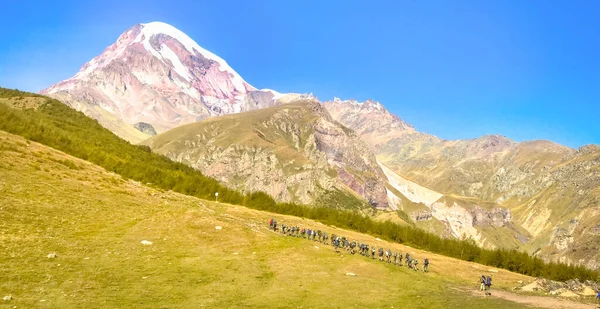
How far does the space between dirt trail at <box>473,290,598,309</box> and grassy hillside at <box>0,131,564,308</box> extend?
222cm

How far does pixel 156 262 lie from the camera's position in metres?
37.6

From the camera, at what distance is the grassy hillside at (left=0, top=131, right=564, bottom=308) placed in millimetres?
29438

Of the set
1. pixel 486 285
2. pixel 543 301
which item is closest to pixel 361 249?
pixel 486 285

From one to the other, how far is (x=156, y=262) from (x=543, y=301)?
116 feet

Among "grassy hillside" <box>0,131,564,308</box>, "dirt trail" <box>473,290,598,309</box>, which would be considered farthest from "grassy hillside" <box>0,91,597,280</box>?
"dirt trail" <box>473,290,598,309</box>

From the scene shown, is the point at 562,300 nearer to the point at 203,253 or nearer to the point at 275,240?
the point at 275,240

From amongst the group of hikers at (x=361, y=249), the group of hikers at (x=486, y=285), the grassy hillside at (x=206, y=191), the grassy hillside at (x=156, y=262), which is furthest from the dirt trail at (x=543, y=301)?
the grassy hillside at (x=206, y=191)

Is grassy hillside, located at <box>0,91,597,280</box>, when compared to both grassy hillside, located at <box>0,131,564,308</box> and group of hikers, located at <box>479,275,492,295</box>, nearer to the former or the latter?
grassy hillside, located at <box>0,131,564,308</box>

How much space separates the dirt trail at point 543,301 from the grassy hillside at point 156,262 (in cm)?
222

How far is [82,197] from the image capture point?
52531 mm

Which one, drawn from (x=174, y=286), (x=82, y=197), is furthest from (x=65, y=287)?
(x=82, y=197)

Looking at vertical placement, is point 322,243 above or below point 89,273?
above

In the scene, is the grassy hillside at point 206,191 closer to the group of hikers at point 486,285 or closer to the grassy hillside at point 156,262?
the grassy hillside at point 156,262

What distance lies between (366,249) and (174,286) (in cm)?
3175
